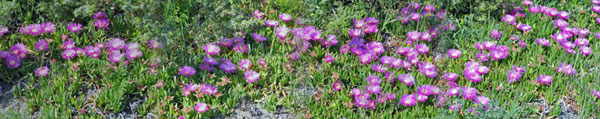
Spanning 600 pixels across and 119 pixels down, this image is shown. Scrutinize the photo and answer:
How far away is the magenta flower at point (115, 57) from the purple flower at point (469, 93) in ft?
6.59

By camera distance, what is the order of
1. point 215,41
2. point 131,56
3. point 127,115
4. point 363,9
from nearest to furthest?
point 127,115 < point 131,56 < point 215,41 < point 363,9

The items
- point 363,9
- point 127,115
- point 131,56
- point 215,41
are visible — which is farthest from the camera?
point 363,9

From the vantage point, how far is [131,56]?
3557mm

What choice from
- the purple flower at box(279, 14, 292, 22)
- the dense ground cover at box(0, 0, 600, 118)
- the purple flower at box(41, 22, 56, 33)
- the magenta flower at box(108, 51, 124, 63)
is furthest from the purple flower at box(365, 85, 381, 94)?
the purple flower at box(41, 22, 56, 33)

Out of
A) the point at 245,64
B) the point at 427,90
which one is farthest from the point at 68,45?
the point at 427,90

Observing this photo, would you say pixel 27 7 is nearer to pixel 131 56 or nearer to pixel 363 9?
pixel 131 56

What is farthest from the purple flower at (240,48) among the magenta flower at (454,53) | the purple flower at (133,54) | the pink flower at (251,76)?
the magenta flower at (454,53)

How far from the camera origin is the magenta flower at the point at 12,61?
11.3 feet

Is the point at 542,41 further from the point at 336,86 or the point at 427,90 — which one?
the point at 336,86

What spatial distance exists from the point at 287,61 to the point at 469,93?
1.10 m

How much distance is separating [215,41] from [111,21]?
741 millimetres

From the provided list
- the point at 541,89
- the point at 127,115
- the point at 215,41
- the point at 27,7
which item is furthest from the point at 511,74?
the point at 27,7

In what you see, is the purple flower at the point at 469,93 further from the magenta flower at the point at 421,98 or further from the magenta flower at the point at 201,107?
the magenta flower at the point at 201,107

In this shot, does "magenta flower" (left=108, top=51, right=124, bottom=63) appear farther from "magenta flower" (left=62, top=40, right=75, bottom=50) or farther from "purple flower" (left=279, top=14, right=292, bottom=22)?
"purple flower" (left=279, top=14, right=292, bottom=22)
